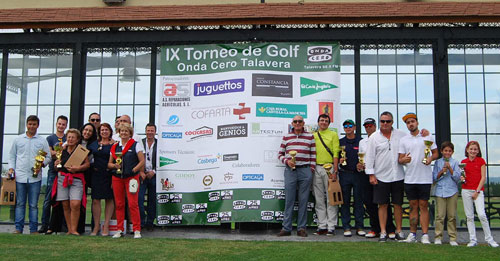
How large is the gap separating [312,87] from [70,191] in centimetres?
399

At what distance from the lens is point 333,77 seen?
8.35 m

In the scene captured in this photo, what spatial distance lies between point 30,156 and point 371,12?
18.6ft

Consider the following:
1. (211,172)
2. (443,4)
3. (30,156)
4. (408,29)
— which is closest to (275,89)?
(211,172)

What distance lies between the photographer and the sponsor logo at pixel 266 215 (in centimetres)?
800

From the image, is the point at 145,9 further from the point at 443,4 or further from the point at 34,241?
the point at 443,4

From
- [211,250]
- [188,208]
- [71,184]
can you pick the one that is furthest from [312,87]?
[71,184]

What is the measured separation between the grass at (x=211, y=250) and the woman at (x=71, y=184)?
0.60 metres

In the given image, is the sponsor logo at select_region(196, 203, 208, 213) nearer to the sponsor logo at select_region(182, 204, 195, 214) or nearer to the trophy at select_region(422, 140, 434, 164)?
the sponsor logo at select_region(182, 204, 195, 214)

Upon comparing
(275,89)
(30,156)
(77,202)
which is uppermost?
(275,89)

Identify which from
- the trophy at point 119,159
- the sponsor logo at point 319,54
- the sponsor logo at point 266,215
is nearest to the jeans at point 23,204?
the trophy at point 119,159

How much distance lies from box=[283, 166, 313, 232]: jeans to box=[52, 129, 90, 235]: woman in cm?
293

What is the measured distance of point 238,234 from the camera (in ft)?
26.0

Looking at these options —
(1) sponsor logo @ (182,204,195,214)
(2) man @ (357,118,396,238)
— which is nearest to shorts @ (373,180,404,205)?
(2) man @ (357,118,396,238)

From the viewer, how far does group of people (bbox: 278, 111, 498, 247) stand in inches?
279
